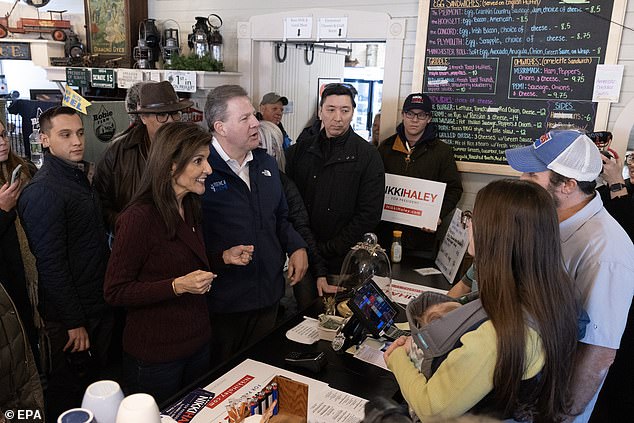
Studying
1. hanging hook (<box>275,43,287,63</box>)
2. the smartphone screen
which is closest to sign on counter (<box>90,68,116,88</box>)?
hanging hook (<box>275,43,287,63</box>)

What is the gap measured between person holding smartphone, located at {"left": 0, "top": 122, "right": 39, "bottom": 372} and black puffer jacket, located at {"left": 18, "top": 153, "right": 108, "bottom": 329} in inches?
2.5

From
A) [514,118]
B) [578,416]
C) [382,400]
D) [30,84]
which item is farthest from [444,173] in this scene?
[30,84]

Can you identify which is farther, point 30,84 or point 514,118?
point 30,84

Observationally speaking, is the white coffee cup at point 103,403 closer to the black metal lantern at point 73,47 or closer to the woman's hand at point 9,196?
the woman's hand at point 9,196

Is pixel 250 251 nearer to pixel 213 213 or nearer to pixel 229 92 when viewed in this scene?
pixel 213 213

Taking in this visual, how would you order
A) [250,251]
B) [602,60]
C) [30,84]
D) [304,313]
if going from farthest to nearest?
[30,84], [602,60], [304,313], [250,251]

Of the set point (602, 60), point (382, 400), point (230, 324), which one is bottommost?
point (230, 324)

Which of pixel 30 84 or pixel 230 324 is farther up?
pixel 30 84

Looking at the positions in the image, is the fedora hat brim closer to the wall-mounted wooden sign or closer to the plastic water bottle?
the plastic water bottle

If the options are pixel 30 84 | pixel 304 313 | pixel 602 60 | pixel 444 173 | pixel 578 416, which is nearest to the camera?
pixel 578 416

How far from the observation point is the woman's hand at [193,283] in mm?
1724

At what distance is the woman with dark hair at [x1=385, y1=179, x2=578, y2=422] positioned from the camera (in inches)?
46.1

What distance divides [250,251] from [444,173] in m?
1.82

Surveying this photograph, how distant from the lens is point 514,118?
3.43 metres
